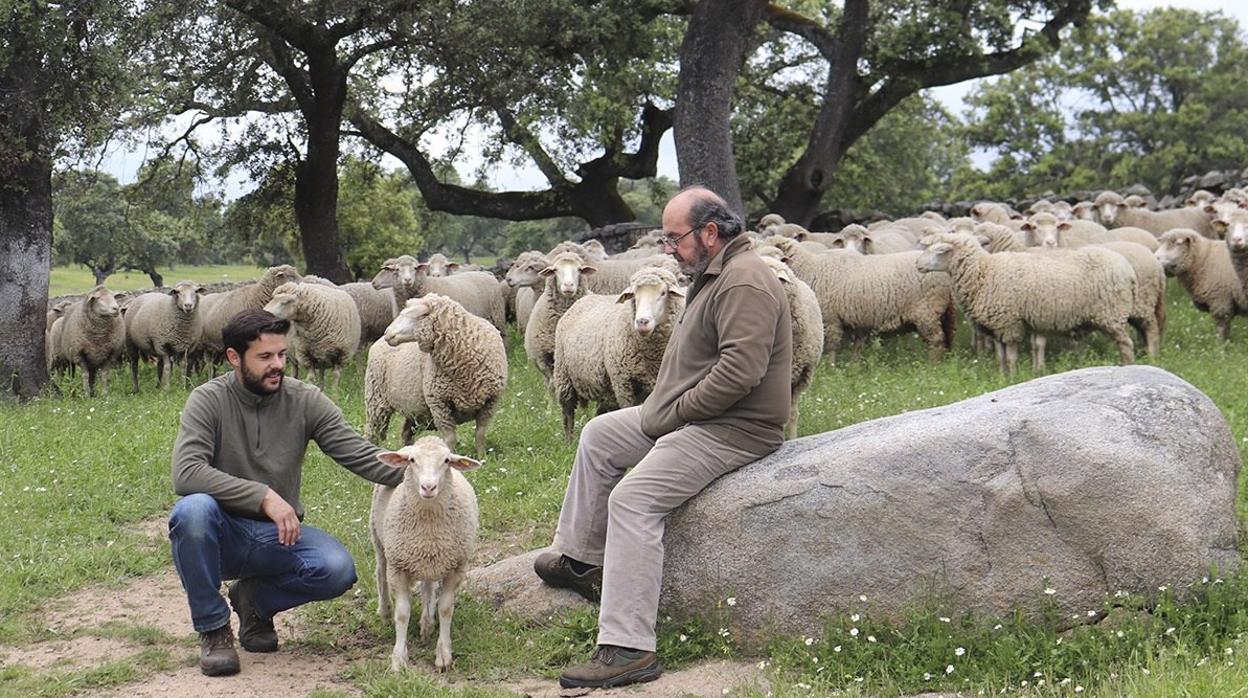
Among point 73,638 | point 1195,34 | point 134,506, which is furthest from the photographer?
point 1195,34

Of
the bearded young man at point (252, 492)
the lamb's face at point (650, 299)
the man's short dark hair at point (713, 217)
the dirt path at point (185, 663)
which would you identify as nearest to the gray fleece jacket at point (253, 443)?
the bearded young man at point (252, 492)

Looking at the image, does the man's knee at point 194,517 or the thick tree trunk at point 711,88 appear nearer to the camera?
the man's knee at point 194,517

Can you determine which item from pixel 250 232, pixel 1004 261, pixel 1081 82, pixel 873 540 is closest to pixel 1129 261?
pixel 1004 261

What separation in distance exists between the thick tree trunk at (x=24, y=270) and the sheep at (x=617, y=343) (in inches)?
311

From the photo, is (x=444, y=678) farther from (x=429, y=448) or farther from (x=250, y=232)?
(x=250, y=232)

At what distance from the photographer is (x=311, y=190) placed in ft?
73.6

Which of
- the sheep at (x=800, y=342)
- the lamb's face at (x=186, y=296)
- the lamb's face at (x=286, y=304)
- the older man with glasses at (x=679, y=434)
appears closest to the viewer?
the older man with glasses at (x=679, y=434)

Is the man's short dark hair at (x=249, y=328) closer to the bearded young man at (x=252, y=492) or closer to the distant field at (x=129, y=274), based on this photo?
the bearded young man at (x=252, y=492)

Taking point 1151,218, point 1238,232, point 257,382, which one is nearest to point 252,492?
point 257,382

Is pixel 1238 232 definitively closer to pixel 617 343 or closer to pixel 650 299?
pixel 617 343

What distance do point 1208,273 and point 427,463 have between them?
11.7 metres

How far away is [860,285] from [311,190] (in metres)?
12.4

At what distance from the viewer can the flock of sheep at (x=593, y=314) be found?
6117 mm

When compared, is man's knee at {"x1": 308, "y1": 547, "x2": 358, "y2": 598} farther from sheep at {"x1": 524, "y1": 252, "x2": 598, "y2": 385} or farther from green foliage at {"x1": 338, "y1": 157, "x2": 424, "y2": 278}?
green foliage at {"x1": 338, "y1": 157, "x2": 424, "y2": 278}
